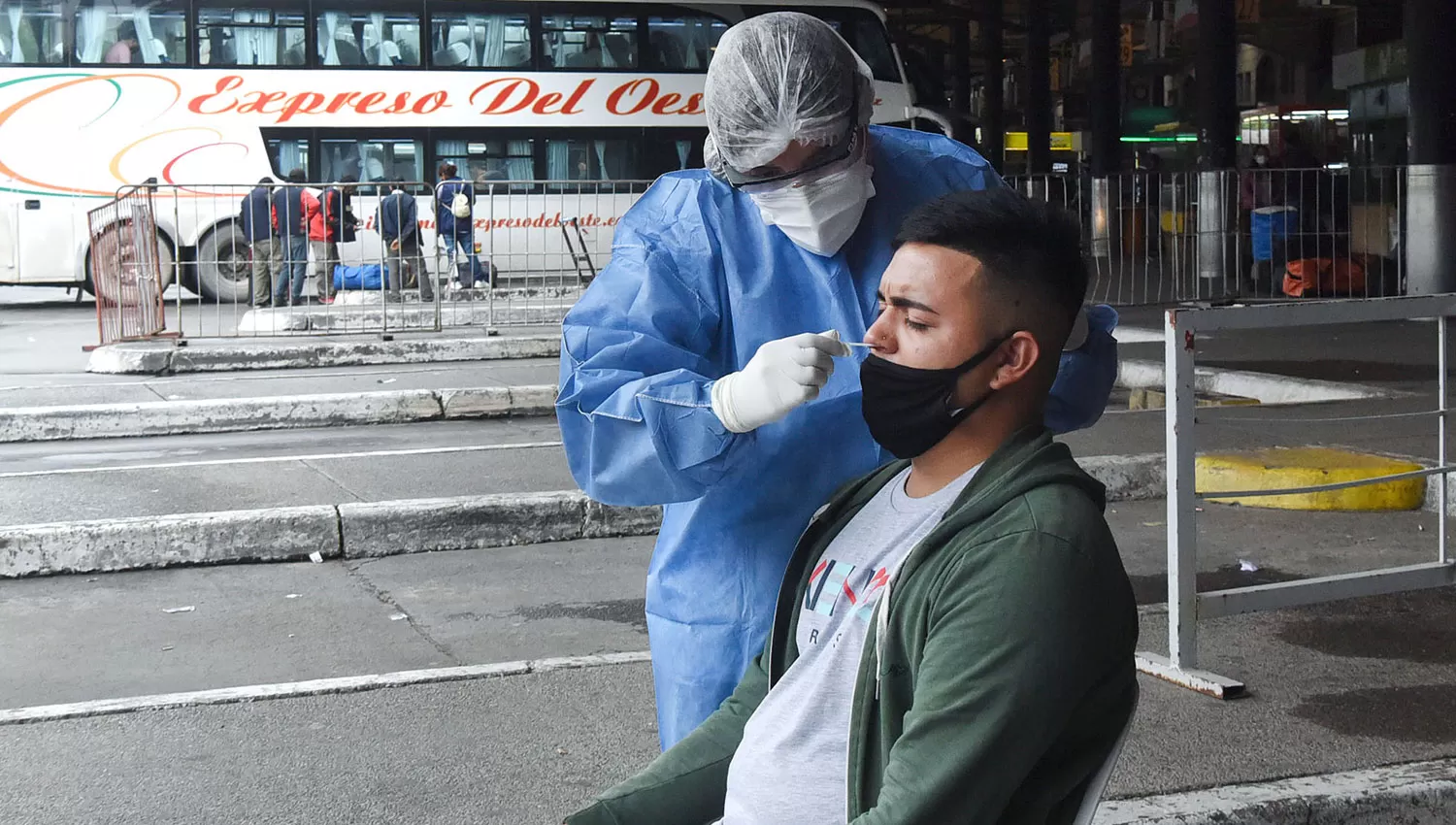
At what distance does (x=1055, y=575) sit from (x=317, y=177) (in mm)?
20952

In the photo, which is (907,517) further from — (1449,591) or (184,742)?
(1449,591)

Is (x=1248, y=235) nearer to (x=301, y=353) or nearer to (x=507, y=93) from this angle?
(x=301, y=353)

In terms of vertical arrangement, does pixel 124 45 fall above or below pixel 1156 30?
below

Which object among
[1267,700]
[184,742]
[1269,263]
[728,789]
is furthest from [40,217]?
[728,789]

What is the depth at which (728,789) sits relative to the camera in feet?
6.57

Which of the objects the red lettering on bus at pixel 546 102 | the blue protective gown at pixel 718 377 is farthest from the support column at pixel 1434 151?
the blue protective gown at pixel 718 377

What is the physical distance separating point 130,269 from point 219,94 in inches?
279

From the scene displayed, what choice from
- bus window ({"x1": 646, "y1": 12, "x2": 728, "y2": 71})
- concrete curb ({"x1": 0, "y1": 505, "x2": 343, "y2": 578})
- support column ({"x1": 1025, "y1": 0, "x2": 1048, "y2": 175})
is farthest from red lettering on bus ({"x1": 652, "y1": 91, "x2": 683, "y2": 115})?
concrete curb ({"x1": 0, "y1": 505, "x2": 343, "y2": 578})

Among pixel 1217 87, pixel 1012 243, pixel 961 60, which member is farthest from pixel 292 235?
pixel 961 60

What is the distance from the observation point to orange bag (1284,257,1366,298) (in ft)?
54.5

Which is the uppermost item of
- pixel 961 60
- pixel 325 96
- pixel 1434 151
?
pixel 961 60

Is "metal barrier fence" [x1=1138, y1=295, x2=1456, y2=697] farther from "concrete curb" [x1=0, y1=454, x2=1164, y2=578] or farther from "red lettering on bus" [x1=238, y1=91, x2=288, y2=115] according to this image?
"red lettering on bus" [x1=238, y1=91, x2=288, y2=115]

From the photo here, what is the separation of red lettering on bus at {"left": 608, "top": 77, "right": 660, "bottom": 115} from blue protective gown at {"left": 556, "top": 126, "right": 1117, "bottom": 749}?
20338 mm

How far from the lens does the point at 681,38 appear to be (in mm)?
22516
